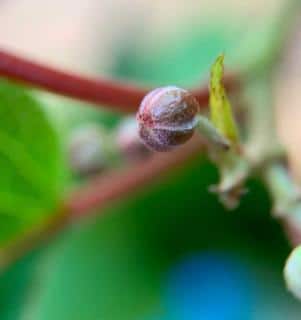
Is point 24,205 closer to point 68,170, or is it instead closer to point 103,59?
point 68,170

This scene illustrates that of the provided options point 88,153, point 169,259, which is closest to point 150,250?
point 169,259

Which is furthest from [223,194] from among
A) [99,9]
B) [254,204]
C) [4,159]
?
[99,9]

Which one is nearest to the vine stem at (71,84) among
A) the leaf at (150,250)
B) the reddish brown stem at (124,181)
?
the reddish brown stem at (124,181)

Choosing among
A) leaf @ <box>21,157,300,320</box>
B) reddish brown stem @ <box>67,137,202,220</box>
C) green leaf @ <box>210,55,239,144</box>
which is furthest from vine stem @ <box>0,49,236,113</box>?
leaf @ <box>21,157,300,320</box>

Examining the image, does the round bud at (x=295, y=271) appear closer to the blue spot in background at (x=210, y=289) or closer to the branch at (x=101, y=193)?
the branch at (x=101, y=193)

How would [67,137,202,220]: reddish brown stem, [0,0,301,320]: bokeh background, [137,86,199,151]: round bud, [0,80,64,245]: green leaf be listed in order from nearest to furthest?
[137,86,199,151]: round bud, [0,80,64,245]: green leaf, [67,137,202,220]: reddish brown stem, [0,0,301,320]: bokeh background

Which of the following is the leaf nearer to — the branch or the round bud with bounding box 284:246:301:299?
the branch

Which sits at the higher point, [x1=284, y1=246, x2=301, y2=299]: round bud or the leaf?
the leaf
